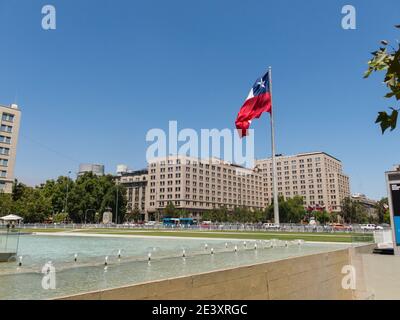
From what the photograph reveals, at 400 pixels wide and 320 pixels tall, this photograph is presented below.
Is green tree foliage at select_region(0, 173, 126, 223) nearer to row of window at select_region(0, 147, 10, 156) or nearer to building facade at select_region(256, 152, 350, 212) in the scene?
row of window at select_region(0, 147, 10, 156)

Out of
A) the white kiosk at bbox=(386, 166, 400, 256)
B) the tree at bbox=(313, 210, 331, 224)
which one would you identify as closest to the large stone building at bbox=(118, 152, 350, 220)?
the tree at bbox=(313, 210, 331, 224)

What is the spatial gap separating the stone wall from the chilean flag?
21.2m

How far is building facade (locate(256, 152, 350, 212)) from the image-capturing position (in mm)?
172750

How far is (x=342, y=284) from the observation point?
11.8 m

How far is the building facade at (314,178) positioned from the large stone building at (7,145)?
422 feet

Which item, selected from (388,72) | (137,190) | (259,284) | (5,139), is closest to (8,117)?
(5,139)

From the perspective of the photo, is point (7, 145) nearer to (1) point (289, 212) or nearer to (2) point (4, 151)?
(2) point (4, 151)

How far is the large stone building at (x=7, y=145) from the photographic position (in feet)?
301

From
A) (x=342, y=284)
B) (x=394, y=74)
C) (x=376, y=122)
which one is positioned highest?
(x=394, y=74)

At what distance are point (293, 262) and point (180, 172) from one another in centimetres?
13908
